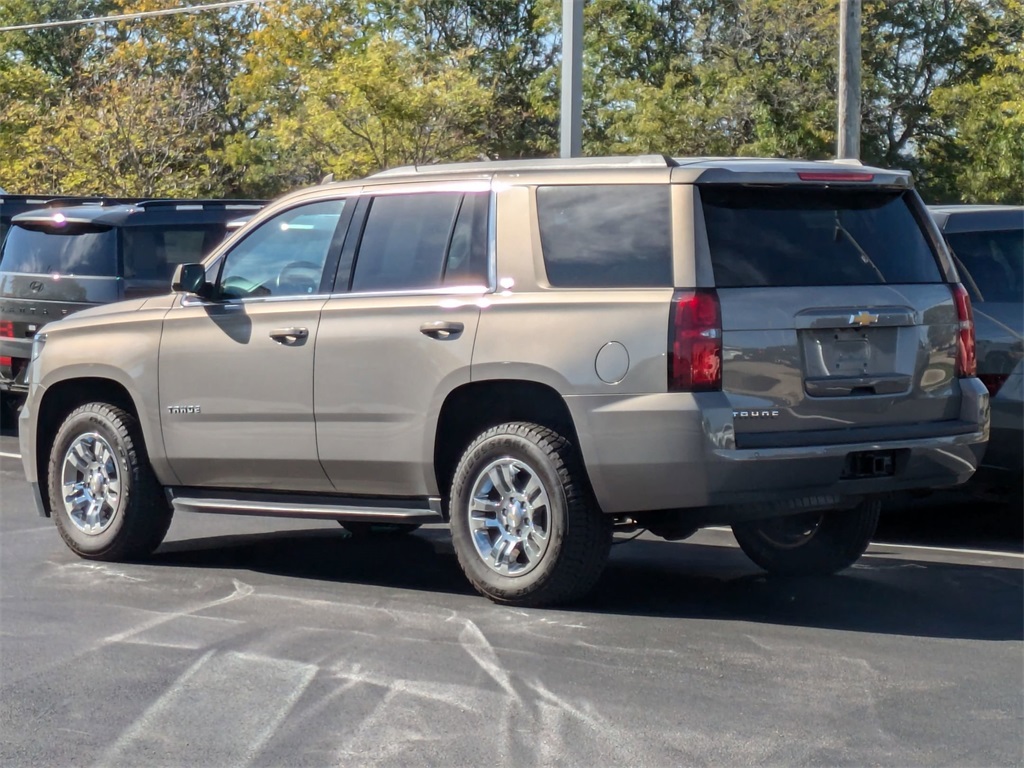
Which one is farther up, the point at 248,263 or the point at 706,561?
the point at 248,263

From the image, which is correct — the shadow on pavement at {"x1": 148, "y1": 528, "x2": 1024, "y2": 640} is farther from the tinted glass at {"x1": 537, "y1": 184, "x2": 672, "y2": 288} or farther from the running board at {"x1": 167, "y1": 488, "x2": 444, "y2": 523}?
the tinted glass at {"x1": 537, "y1": 184, "x2": 672, "y2": 288}

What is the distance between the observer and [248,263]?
7.40 metres

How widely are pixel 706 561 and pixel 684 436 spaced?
2089mm

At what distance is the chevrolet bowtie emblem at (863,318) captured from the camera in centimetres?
615

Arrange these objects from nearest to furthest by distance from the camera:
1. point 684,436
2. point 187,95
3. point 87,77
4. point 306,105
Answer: point 684,436, point 306,105, point 187,95, point 87,77

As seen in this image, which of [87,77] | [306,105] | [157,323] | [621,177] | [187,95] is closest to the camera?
[621,177]

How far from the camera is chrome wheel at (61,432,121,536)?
301 inches

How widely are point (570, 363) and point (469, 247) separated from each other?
33.1 inches

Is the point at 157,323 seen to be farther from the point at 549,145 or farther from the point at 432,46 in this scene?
the point at 432,46

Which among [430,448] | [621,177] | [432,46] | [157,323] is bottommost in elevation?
[430,448]

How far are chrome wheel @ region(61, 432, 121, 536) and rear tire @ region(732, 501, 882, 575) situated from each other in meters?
3.16

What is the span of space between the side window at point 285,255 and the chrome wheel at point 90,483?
3.64 feet

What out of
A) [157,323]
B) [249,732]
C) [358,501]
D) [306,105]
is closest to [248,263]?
[157,323]

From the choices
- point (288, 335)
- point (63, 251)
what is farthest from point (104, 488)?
point (63, 251)
